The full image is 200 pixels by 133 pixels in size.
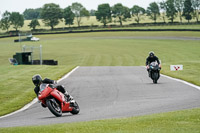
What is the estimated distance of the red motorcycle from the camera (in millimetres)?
11375

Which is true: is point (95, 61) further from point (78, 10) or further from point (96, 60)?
point (78, 10)

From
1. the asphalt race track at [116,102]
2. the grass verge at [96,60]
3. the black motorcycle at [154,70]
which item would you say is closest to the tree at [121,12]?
the grass verge at [96,60]

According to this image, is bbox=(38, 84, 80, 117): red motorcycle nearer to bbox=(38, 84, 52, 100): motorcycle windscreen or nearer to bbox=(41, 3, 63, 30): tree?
bbox=(38, 84, 52, 100): motorcycle windscreen

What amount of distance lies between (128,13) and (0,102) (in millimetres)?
164544

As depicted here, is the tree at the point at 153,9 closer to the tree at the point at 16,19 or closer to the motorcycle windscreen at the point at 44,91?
the tree at the point at 16,19

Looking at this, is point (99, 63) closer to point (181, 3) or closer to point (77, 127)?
point (77, 127)

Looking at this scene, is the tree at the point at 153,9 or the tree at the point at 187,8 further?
the tree at the point at 153,9

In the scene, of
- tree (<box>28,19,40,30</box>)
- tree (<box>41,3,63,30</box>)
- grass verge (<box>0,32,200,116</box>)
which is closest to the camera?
grass verge (<box>0,32,200,116</box>)

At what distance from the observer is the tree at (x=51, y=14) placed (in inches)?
6797

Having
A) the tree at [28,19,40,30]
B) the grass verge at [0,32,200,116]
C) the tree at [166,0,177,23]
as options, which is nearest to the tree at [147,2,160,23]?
the tree at [166,0,177,23]

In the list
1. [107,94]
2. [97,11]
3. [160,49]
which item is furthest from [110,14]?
[107,94]

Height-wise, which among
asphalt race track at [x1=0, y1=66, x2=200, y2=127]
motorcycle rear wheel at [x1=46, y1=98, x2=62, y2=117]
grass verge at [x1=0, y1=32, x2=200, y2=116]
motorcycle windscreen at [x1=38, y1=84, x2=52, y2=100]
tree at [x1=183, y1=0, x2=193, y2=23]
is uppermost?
tree at [x1=183, y1=0, x2=193, y2=23]

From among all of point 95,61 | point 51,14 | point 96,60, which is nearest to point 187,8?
point 51,14

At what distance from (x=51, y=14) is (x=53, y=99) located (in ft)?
546
